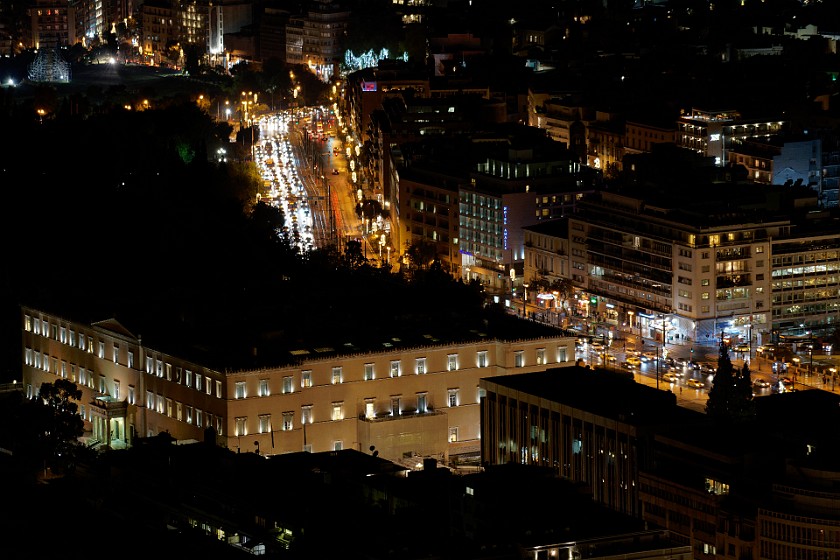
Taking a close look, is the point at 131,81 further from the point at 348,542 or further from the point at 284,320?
the point at 348,542

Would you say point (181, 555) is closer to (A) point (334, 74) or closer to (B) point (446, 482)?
(B) point (446, 482)

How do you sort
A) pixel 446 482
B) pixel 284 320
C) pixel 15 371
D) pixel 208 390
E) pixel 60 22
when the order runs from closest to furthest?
pixel 446 482
pixel 208 390
pixel 284 320
pixel 15 371
pixel 60 22

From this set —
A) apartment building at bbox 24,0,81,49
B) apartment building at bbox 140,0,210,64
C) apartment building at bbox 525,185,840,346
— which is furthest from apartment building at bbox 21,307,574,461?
apartment building at bbox 24,0,81,49

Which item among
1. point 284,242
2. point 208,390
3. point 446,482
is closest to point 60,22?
point 284,242

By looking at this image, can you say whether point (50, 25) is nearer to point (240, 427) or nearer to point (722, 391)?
point (240, 427)

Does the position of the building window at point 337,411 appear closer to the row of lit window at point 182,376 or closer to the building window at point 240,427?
the building window at point 240,427

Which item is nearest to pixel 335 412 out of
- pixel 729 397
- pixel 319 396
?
pixel 319 396

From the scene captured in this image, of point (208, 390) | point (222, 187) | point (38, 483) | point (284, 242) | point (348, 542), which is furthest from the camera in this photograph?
point (222, 187)

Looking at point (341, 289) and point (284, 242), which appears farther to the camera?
point (284, 242)

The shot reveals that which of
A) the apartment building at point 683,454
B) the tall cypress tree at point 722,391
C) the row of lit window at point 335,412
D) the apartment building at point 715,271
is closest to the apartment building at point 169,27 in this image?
the apartment building at point 715,271
